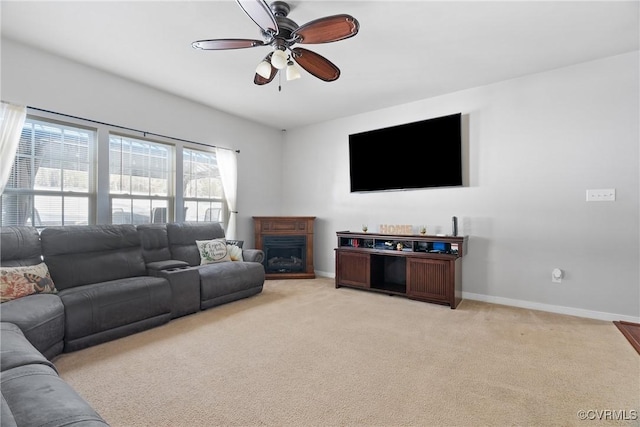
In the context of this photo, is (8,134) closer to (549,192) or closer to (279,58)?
(279,58)

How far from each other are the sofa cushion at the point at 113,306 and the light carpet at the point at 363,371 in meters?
0.12

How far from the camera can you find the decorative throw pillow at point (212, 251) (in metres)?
4.09

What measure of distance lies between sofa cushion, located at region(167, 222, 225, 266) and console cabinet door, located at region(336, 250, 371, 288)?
1952 millimetres

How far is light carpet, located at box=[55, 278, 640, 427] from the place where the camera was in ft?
5.62

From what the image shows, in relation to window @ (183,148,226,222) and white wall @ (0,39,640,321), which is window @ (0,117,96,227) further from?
window @ (183,148,226,222)

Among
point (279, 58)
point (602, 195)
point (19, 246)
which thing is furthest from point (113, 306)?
point (602, 195)

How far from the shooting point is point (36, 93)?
3141mm

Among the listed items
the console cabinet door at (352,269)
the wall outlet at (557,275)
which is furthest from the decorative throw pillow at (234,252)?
the wall outlet at (557,275)

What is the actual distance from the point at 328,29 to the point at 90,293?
2892 millimetres

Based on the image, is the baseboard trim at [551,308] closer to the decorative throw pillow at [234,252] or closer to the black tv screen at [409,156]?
the black tv screen at [409,156]

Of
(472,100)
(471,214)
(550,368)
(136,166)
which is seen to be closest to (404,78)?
(472,100)

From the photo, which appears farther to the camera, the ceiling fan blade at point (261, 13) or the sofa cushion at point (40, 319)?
the sofa cushion at point (40, 319)

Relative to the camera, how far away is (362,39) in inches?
115

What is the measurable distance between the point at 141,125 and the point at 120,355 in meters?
2.86
